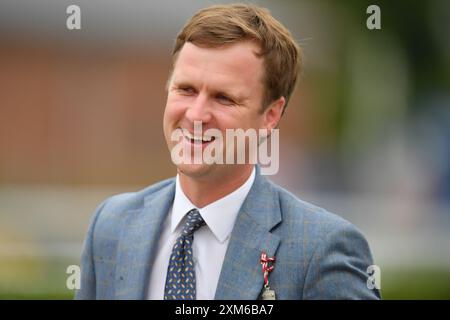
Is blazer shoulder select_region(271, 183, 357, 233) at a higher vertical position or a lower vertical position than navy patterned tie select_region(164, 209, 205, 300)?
higher

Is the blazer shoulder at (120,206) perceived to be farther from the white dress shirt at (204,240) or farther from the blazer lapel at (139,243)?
the white dress shirt at (204,240)

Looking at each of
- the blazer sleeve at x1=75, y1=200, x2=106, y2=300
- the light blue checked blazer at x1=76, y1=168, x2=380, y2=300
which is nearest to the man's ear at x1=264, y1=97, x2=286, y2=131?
the light blue checked blazer at x1=76, y1=168, x2=380, y2=300

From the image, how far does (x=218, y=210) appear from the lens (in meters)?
1.87

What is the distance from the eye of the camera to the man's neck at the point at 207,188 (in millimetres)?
1887

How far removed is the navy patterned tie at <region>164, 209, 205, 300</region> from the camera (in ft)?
5.81

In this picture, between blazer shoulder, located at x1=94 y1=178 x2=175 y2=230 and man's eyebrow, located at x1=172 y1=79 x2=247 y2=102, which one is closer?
man's eyebrow, located at x1=172 y1=79 x2=247 y2=102

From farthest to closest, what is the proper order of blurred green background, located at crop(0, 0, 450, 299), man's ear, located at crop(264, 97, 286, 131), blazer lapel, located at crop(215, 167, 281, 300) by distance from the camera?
blurred green background, located at crop(0, 0, 450, 299) → man's ear, located at crop(264, 97, 286, 131) → blazer lapel, located at crop(215, 167, 281, 300)

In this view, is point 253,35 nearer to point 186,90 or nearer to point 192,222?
point 186,90

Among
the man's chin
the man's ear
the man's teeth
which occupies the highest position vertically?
the man's ear

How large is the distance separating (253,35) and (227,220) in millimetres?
513

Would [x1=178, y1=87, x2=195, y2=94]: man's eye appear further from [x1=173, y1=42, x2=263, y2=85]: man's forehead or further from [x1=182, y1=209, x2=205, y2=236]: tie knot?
[x1=182, y1=209, x2=205, y2=236]: tie knot

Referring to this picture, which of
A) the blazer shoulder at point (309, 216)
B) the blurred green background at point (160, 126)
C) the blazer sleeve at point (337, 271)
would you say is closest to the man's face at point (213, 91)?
the blazer shoulder at point (309, 216)

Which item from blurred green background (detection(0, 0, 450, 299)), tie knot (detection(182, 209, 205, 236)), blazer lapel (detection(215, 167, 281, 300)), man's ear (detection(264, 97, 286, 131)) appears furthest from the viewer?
blurred green background (detection(0, 0, 450, 299))

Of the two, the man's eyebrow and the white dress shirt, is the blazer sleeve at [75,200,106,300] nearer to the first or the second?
Answer: the white dress shirt
